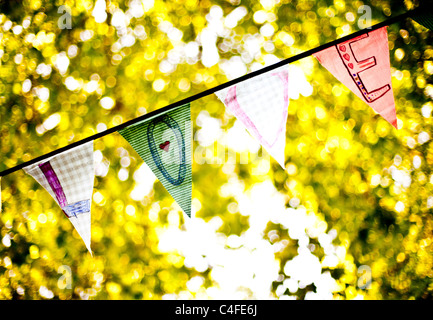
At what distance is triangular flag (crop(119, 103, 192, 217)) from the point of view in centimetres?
154

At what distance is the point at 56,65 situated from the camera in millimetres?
3695

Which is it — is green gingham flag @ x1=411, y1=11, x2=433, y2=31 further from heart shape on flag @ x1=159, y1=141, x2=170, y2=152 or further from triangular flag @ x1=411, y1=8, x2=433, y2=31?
heart shape on flag @ x1=159, y1=141, x2=170, y2=152

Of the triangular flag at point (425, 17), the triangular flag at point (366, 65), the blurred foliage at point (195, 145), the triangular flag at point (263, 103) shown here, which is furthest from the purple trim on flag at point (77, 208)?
the blurred foliage at point (195, 145)

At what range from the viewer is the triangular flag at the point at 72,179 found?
1.54 metres

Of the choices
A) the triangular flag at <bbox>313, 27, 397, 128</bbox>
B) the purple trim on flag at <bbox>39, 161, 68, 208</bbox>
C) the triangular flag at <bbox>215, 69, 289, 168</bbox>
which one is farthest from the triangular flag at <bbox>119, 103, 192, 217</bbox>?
the triangular flag at <bbox>313, 27, 397, 128</bbox>

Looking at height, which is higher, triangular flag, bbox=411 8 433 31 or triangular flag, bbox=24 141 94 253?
triangular flag, bbox=411 8 433 31

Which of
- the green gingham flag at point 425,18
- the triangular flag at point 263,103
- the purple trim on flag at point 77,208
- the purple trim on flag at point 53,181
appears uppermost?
the green gingham flag at point 425,18

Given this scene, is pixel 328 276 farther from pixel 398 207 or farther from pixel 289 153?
pixel 289 153

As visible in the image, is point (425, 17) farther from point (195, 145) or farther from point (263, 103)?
point (195, 145)

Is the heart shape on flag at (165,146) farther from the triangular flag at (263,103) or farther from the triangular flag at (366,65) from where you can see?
the triangular flag at (366,65)

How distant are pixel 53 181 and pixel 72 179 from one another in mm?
95

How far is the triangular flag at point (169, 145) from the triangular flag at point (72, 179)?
25 centimetres

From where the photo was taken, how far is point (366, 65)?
1503 mm
